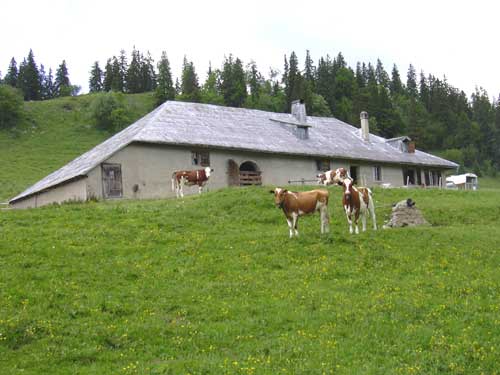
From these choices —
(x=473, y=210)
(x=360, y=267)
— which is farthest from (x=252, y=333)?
(x=473, y=210)

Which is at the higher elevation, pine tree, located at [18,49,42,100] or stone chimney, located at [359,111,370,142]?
pine tree, located at [18,49,42,100]

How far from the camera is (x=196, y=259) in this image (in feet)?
64.3

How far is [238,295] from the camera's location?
16188mm

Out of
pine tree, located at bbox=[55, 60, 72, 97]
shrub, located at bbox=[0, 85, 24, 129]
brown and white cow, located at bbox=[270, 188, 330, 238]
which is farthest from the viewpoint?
pine tree, located at bbox=[55, 60, 72, 97]

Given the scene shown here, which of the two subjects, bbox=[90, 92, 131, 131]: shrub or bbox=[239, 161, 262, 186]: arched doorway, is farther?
bbox=[90, 92, 131, 131]: shrub

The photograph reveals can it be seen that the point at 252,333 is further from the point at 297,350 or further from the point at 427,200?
the point at 427,200

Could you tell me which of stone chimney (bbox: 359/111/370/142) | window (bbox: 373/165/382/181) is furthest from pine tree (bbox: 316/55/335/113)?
window (bbox: 373/165/382/181)

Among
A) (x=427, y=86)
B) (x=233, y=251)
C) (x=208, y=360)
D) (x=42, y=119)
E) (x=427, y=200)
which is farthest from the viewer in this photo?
(x=427, y=86)

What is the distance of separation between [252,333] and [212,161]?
28.6 metres

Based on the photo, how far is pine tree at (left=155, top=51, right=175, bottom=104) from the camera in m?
125

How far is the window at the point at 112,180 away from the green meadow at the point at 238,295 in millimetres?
9171

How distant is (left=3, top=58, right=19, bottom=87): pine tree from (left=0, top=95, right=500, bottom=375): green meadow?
129799mm

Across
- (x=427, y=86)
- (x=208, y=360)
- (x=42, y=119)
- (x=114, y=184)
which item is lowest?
(x=208, y=360)

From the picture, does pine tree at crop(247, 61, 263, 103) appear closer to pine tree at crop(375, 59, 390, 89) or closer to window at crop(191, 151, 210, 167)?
pine tree at crop(375, 59, 390, 89)
